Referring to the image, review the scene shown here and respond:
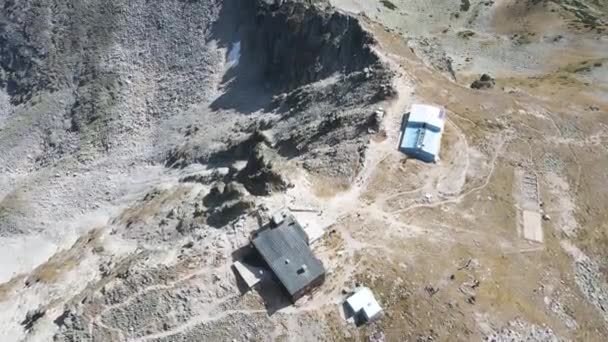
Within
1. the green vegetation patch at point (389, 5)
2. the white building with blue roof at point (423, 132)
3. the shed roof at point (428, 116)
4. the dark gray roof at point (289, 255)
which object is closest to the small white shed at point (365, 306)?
the dark gray roof at point (289, 255)

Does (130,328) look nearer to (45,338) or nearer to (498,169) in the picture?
(45,338)

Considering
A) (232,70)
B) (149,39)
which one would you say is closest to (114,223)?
(232,70)

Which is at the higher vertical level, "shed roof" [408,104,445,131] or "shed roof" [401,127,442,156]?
"shed roof" [408,104,445,131]

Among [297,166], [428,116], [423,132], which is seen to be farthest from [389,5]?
[297,166]

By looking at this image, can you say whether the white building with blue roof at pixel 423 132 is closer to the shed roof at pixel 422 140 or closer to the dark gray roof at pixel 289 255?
the shed roof at pixel 422 140

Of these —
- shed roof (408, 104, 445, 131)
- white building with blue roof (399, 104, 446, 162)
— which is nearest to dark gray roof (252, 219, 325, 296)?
white building with blue roof (399, 104, 446, 162)

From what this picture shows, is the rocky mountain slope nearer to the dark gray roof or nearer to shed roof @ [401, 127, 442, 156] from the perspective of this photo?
shed roof @ [401, 127, 442, 156]

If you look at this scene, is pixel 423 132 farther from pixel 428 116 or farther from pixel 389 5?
pixel 389 5
